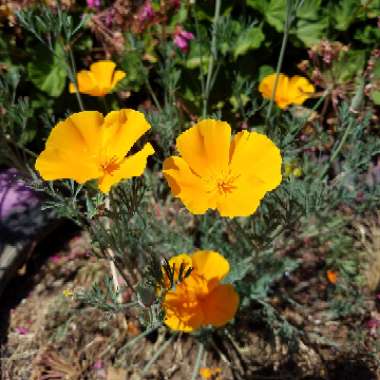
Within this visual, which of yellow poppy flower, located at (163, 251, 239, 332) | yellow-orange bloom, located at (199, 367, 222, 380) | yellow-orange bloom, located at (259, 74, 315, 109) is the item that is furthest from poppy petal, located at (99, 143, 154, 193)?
yellow-orange bloom, located at (199, 367, 222, 380)

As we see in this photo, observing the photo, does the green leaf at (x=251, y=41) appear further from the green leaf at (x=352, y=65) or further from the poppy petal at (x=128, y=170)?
the poppy petal at (x=128, y=170)

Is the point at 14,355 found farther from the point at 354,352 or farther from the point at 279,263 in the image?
the point at 354,352

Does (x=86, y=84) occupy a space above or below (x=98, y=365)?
above

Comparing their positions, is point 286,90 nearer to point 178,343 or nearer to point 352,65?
point 352,65

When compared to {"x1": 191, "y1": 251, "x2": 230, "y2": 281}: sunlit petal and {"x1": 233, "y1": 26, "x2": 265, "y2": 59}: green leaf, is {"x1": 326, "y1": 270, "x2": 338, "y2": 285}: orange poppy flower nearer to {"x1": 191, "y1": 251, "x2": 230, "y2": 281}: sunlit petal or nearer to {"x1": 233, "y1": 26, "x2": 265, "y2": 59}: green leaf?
{"x1": 191, "y1": 251, "x2": 230, "y2": 281}: sunlit petal

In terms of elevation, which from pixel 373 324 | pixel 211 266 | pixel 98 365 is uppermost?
pixel 211 266

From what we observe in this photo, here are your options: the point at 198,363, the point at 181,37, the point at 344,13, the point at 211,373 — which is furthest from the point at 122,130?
the point at 344,13

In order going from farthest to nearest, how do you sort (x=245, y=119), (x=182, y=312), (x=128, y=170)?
1. (x=245, y=119)
2. (x=182, y=312)
3. (x=128, y=170)
